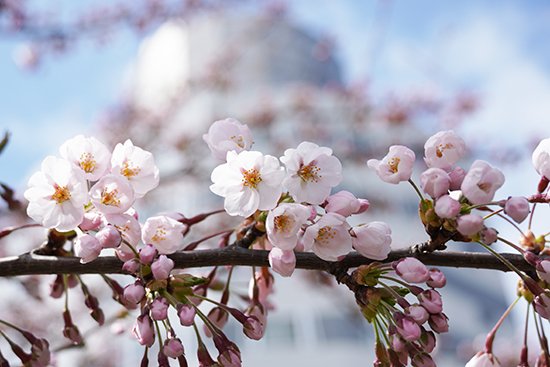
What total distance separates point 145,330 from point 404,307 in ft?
1.30

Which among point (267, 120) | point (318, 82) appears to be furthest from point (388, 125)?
point (318, 82)

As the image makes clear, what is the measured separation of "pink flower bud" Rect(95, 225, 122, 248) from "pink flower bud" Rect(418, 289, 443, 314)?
473 millimetres

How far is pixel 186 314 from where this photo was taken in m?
0.93

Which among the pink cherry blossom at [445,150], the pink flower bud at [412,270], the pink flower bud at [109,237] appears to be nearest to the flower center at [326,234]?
the pink flower bud at [412,270]

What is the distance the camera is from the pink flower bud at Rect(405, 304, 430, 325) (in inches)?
35.7

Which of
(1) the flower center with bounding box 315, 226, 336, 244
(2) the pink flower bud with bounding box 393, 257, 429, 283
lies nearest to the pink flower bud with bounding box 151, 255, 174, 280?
(1) the flower center with bounding box 315, 226, 336, 244

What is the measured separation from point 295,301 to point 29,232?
10584 millimetres

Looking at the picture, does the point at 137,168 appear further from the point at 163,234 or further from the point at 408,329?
the point at 408,329

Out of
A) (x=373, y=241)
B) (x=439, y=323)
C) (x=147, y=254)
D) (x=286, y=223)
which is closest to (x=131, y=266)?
(x=147, y=254)

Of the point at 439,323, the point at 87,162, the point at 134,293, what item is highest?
the point at 87,162

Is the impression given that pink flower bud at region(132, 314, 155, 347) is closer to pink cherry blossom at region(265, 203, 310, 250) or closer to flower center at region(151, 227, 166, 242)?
flower center at region(151, 227, 166, 242)

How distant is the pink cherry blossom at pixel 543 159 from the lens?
39.1 inches

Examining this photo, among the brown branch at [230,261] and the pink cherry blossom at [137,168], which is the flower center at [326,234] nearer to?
the brown branch at [230,261]

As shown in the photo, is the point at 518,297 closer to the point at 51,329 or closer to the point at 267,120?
the point at 51,329
